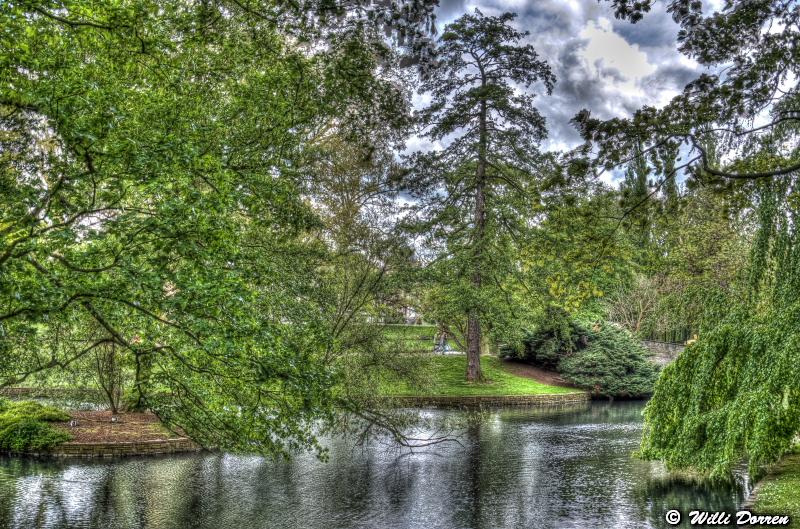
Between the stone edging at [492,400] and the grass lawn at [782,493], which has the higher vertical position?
the grass lawn at [782,493]

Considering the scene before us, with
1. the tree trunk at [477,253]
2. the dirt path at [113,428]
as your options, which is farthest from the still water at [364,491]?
the tree trunk at [477,253]

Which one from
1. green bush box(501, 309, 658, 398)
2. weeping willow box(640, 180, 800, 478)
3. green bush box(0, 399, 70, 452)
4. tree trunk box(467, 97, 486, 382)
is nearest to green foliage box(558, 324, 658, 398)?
green bush box(501, 309, 658, 398)

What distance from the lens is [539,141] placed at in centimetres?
2344

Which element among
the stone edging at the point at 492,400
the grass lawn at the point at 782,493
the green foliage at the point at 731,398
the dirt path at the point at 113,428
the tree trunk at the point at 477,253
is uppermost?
the tree trunk at the point at 477,253

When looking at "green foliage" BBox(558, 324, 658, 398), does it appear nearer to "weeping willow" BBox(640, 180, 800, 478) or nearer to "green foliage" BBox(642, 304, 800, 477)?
"green foliage" BBox(642, 304, 800, 477)

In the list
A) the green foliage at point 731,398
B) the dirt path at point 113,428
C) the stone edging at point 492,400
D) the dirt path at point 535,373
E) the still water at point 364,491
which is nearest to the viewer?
the green foliage at point 731,398

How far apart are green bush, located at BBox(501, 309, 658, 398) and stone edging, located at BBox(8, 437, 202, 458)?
17.9 metres

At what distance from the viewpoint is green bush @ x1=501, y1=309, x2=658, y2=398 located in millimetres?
29031

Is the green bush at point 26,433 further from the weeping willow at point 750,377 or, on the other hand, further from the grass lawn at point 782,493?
the grass lawn at point 782,493

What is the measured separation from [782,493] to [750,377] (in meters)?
1.77

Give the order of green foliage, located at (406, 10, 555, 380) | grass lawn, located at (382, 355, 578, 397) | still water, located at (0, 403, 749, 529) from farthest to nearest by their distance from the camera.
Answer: grass lawn, located at (382, 355, 578, 397)
green foliage, located at (406, 10, 555, 380)
still water, located at (0, 403, 749, 529)

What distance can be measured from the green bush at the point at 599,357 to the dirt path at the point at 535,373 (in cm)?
47

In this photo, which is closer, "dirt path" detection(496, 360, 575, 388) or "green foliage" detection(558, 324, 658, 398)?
"green foliage" detection(558, 324, 658, 398)

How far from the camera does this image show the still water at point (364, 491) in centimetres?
916
